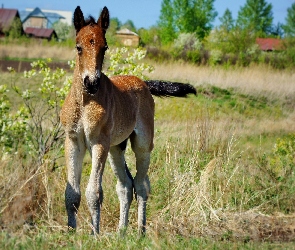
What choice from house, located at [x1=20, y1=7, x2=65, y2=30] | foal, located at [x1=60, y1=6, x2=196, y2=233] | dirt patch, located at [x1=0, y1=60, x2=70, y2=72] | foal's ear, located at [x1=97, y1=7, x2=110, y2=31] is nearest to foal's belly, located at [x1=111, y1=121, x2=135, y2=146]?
foal, located at [x1=60, y1=6, x2=196, y2=233]

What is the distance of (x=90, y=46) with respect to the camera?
25.0 ft

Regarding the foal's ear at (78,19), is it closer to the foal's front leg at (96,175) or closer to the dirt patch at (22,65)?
the foal's front leg at (96,175)

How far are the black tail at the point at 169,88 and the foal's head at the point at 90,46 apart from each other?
262cm

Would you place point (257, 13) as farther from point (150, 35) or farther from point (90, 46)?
point (90, 46)

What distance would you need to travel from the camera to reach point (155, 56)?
3847 cm

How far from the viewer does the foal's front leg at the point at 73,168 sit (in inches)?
311

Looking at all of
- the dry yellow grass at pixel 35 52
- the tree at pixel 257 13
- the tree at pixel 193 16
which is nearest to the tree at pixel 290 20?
the tree at pixel 257 13

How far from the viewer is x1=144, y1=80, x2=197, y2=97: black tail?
10492 mm

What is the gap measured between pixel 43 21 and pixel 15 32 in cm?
8152

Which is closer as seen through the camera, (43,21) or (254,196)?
(254,196)

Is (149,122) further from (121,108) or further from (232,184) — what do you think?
(232,184)

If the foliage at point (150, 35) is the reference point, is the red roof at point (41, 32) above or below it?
below

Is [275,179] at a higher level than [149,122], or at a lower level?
lower

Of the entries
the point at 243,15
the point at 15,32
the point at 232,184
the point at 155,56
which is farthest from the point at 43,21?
the point at 232,184
